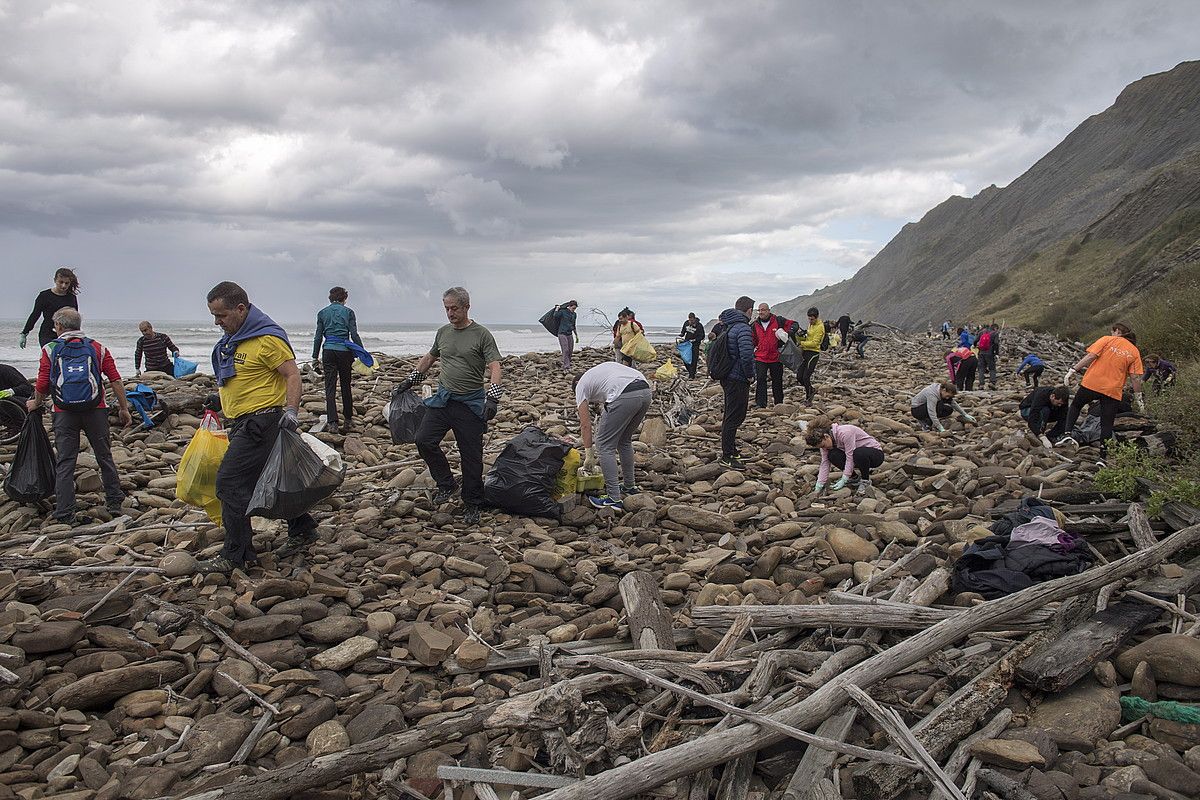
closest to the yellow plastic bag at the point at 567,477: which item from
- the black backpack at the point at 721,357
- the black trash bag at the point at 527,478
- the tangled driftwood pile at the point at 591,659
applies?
the black trash bag at the point at 527,478

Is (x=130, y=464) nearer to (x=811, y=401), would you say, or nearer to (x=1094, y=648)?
(x=1094, y=648)

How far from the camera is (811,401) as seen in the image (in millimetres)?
13797

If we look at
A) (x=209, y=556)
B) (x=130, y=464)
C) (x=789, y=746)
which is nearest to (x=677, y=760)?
(x=789, y=746)

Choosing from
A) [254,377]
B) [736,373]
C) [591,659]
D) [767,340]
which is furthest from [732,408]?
[254,377]

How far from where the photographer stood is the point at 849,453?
7.91 metres

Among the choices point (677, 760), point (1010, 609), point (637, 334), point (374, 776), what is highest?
point (637, 334)

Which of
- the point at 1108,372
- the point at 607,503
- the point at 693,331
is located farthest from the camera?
the point at 693,331

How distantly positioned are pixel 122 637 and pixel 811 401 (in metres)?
11.9

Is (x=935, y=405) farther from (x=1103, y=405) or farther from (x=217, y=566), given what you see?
(x=217, y=566)

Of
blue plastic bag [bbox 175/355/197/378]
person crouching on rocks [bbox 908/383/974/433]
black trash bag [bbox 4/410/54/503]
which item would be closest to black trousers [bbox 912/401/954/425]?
person crouching on rocks [bbox 908/383/974/433]

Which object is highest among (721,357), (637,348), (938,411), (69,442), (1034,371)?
(637,348)

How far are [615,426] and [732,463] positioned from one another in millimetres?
2642

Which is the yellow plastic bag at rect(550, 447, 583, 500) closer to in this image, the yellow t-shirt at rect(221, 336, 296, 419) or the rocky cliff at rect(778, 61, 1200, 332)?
the yellow t-shirt at rect(221, 336, 296, 419)

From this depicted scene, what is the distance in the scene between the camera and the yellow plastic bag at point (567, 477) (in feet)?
23.0
